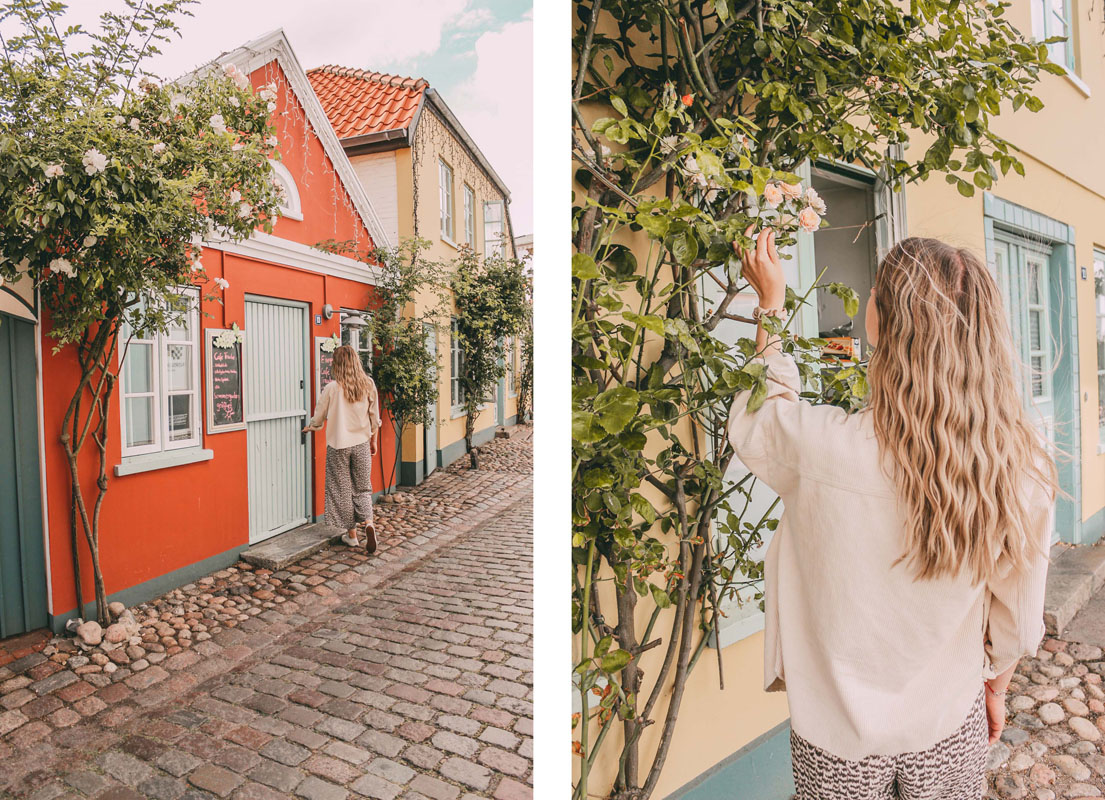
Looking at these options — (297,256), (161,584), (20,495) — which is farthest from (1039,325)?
(20,495)

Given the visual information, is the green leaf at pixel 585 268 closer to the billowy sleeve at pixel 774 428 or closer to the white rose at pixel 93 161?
the billowy sleeve at pixel 774 428

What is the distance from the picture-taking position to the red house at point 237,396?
76 cm

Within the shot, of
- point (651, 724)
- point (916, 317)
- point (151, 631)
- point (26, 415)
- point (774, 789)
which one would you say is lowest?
point (774, 789)

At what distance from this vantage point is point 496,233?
3.93ft

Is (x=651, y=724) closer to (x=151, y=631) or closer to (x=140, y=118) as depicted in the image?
(x=151, y=631)

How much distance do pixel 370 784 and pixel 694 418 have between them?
92 centimetres

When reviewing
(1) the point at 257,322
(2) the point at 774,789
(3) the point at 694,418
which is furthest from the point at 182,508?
(2) the point at 774,789

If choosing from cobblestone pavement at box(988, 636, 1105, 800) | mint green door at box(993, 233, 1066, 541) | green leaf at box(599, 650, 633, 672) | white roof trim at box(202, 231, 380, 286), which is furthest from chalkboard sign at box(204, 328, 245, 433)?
mint green door at box(993, 233, 1066, 541)

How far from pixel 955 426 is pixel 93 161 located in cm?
114

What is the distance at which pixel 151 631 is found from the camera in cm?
83

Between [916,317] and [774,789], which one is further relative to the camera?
[774,789]

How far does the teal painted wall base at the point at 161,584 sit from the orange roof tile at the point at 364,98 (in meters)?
0.68

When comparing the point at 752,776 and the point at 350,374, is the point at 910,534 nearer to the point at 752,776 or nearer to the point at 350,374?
the point at 350,374

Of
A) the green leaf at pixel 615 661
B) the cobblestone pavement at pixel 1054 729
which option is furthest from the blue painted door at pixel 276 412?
the cobblestone pavement at pixel 1054 729
